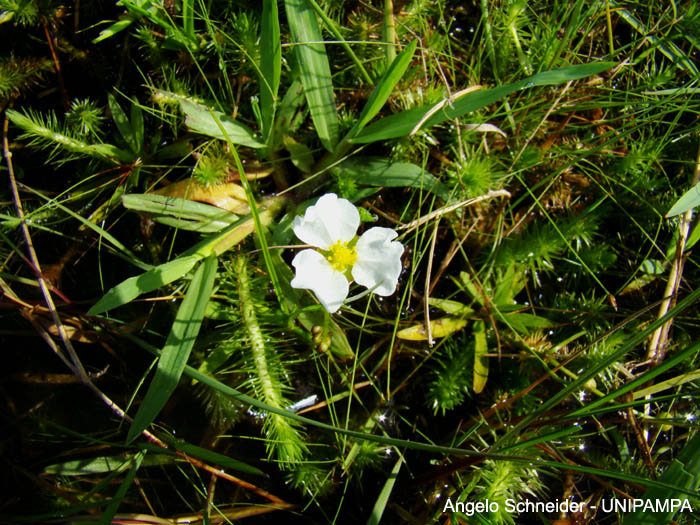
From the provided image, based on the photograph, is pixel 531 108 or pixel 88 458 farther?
pixel 531 108

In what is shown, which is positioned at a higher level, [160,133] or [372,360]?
[160,133]

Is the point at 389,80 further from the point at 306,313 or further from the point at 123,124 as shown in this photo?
the point at 123,124

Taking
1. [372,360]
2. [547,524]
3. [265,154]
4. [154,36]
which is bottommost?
[547,524]

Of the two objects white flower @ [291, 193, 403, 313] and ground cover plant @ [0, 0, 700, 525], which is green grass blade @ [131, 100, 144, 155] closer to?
ground cover plant @ [0, 0, 700, 525]

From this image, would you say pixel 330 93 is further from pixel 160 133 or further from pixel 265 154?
pixel 160 133

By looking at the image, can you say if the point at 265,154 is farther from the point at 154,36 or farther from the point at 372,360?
the point at 372,360

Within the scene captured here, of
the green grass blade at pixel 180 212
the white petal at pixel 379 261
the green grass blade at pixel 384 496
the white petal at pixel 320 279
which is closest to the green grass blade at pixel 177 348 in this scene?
the green grass blade at pixel 180 212

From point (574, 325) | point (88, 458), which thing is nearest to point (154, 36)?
point (88, 458)
